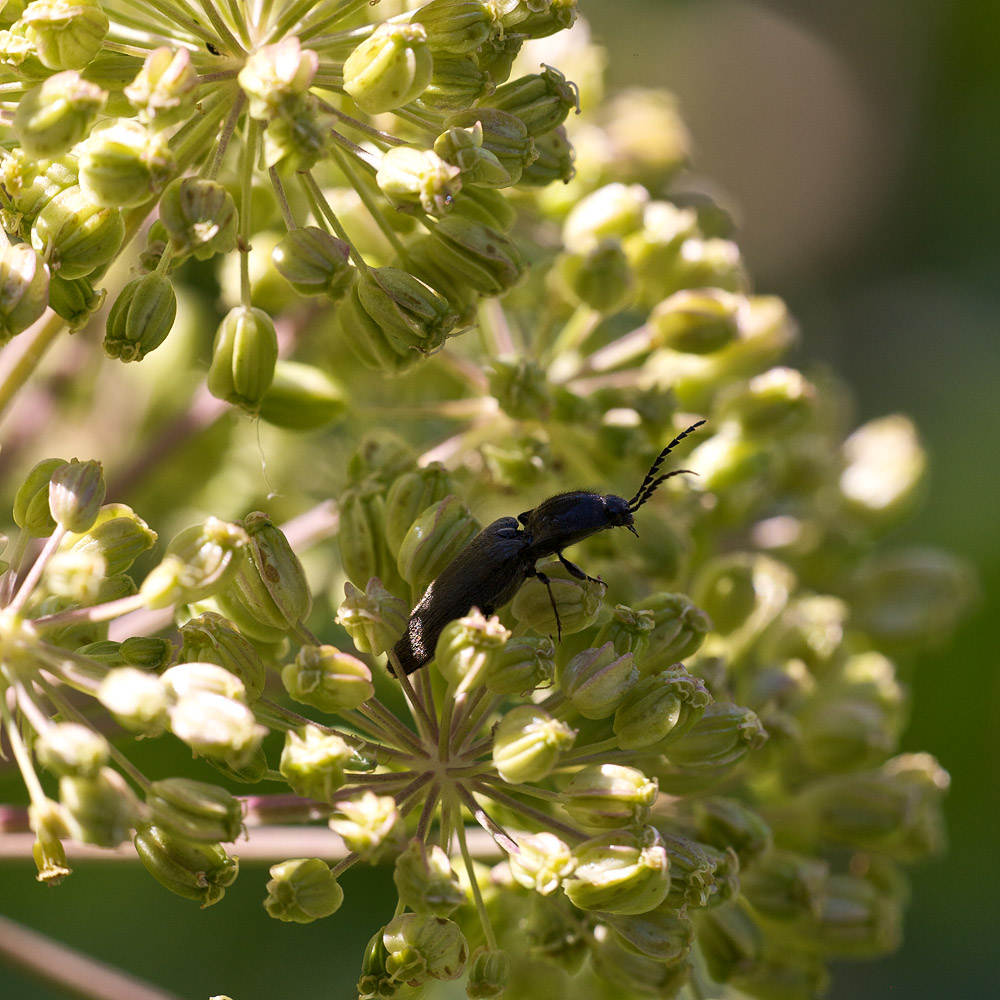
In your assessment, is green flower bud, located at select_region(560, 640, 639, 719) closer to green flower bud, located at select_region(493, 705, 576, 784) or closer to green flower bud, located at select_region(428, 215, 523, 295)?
green flower bud, located at select_region(493, 705, 576, 784)

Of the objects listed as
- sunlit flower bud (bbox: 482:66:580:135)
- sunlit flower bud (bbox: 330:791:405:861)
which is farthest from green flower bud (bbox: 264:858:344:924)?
sunlit flower bud (bbox: 482:66:580:135)

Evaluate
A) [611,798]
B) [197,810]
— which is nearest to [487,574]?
[611,798]

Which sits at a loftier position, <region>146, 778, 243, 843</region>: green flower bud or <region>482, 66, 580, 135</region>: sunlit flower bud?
<region>482, 66, 580, 135</region>: sunlit flower bud

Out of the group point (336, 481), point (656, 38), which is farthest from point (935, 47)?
point (336, 481)

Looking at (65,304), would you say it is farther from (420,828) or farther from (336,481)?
(336,481)

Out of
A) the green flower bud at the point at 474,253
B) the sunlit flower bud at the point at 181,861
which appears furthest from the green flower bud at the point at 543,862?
the green flower bud at the point at 474,253

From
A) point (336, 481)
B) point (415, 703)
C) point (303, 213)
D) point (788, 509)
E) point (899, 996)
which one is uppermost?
point (303, 213)
